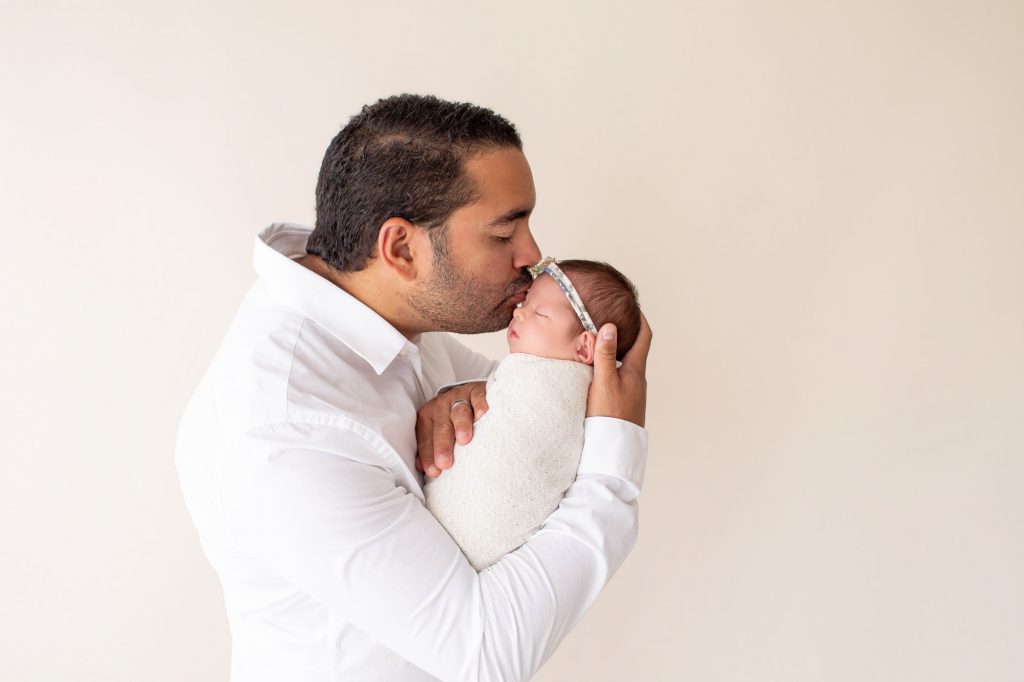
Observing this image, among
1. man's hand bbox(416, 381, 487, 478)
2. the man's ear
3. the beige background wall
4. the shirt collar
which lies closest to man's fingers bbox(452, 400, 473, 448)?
man's hand bbox(416, 381, 487, 478)

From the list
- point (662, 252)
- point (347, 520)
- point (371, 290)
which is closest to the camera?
point (347, 520)

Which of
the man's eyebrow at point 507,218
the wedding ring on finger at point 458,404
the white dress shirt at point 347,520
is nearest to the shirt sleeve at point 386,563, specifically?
the white dress shirt at point 347,520

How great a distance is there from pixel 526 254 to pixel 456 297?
0.17 m

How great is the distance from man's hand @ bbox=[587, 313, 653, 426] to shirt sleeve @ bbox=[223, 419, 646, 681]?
0.98ft

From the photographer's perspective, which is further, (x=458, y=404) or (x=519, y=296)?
(x=519, y=296)

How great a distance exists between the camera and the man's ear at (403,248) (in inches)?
64.1

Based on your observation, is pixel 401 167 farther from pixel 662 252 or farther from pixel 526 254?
pixel 662 252

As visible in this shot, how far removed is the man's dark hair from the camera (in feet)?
5.30

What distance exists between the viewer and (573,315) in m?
1.78

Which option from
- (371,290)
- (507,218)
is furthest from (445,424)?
(507,218)

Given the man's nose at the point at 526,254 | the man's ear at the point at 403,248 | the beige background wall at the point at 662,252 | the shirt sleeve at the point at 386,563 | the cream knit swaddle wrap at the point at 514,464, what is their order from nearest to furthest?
1. the shirt sleeve at the point at 386,563
2. the cream knit swaddle wrap at the point at 514,464
3. the man's ear at the point at 403,248
4. the man's nose at the point at 526,254
5. the beige background wall at the point at 662,252

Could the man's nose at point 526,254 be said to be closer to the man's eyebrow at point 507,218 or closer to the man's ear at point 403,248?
the man's eyebrow at point 507,218

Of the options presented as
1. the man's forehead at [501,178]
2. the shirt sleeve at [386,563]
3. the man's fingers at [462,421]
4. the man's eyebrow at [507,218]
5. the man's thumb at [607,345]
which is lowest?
the shirt sleeve at [386,563]

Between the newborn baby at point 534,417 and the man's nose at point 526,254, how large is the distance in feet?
0.20
